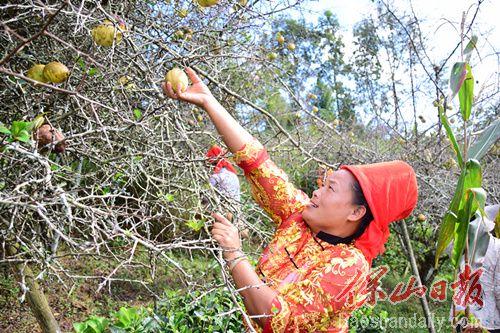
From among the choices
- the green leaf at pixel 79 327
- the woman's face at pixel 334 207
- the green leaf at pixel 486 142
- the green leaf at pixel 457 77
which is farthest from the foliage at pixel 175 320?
the green leaf at pixel 457 77

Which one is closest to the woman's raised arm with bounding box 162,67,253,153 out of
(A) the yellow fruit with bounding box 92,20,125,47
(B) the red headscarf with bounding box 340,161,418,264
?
(A) the yellow fruit with bounding box 92,20,125,47

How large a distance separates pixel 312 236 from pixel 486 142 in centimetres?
69

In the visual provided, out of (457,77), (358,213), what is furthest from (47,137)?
(457,77)

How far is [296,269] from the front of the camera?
1.68 m

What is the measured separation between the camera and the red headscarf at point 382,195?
5.41 ft

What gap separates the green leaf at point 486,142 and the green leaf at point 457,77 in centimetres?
21

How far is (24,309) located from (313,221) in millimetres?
3296

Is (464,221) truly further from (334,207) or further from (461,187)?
(334,207)

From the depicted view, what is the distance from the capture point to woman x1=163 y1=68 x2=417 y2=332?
153 centimetres

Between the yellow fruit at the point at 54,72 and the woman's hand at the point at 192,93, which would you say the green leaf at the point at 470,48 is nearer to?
the woman's hand at the point at 192,93

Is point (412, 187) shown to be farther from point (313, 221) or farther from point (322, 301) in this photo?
point (322, 301)

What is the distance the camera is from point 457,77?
1657mm

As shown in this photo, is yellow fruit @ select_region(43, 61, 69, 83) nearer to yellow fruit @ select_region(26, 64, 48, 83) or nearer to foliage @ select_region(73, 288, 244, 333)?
yellow fruit @ select_region(26, 64, 48, 83)

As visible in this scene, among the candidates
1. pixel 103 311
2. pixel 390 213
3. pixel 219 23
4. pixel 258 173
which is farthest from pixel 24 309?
pixel 390 213
